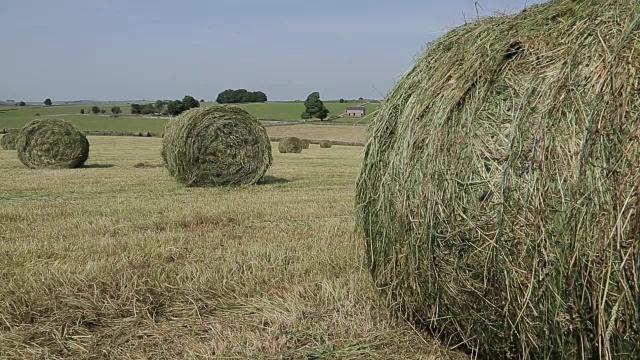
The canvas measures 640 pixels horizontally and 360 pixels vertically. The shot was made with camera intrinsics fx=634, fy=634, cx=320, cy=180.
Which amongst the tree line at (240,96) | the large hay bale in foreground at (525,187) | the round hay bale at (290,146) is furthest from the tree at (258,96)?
the large hay bale in foreground at (525,187)

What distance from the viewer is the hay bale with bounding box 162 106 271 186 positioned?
1375 cm

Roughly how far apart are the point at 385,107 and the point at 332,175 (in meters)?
12.5

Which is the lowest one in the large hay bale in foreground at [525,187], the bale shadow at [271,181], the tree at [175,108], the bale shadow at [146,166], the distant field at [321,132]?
the distant field at [321,132]

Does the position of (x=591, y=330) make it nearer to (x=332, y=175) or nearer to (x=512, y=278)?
(x=512, y=278)

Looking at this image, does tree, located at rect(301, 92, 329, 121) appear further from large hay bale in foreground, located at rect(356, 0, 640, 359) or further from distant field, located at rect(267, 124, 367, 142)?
large hay bale in foreground, located at rect(356, 0, 640, 359)

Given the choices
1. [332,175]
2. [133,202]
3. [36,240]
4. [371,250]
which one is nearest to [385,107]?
[371,250]

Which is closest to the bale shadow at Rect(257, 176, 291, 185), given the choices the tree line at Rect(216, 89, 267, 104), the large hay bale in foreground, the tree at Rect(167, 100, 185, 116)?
the large hay bale in foreground

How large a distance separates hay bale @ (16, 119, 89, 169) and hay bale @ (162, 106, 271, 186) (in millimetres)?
7138

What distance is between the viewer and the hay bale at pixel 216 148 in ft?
45.1

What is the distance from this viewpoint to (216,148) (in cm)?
1400

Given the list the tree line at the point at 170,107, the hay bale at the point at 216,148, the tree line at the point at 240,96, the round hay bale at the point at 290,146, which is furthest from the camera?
the tree line at the point at 240,96

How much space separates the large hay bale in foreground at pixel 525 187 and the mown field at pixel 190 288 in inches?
25.6

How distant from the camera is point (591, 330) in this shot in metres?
2.88

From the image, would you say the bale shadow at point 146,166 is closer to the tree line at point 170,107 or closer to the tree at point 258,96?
the tree line at point 170,107
